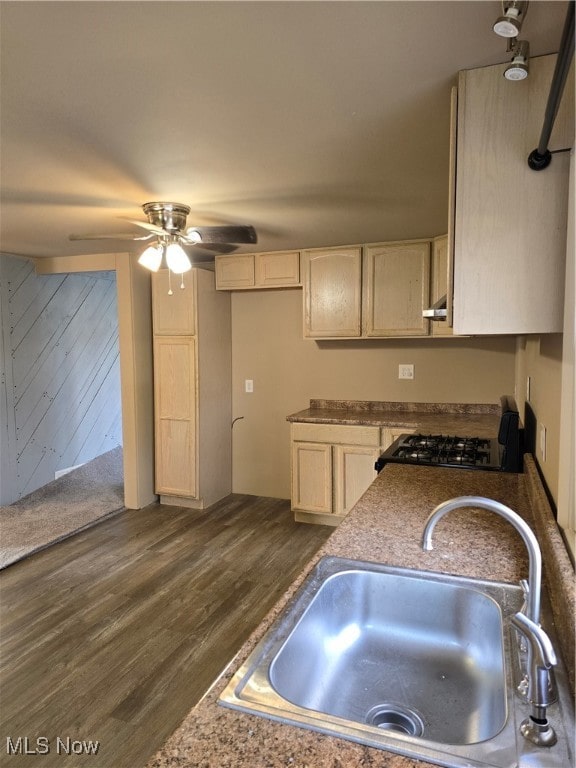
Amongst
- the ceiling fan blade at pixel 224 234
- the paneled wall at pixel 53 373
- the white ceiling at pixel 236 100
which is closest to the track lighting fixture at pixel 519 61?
the white ceiling at pixel 236 100

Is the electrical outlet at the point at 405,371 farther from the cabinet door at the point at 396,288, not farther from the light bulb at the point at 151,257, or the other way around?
the light bulb at the point at 151,257

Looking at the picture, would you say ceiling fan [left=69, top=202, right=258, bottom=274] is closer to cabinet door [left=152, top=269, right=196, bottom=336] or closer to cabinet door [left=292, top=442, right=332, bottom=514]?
cabinet door [left=152, top=269, right=196, bottom=336]

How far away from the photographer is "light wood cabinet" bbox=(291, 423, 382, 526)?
3717mm

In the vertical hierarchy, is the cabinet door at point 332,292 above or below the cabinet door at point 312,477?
above

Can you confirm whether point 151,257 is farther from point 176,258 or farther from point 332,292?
point 332,292

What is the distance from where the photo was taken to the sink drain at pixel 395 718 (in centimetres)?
99

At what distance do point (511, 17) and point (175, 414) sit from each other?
3.74 meters

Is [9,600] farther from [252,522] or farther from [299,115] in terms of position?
[299,115]

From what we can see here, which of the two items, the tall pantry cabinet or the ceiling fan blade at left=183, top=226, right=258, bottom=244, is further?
the tall pantry cabinet

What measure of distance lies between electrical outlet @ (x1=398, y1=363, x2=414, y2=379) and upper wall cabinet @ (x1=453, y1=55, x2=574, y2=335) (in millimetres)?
2771

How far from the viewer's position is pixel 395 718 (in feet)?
3.31
